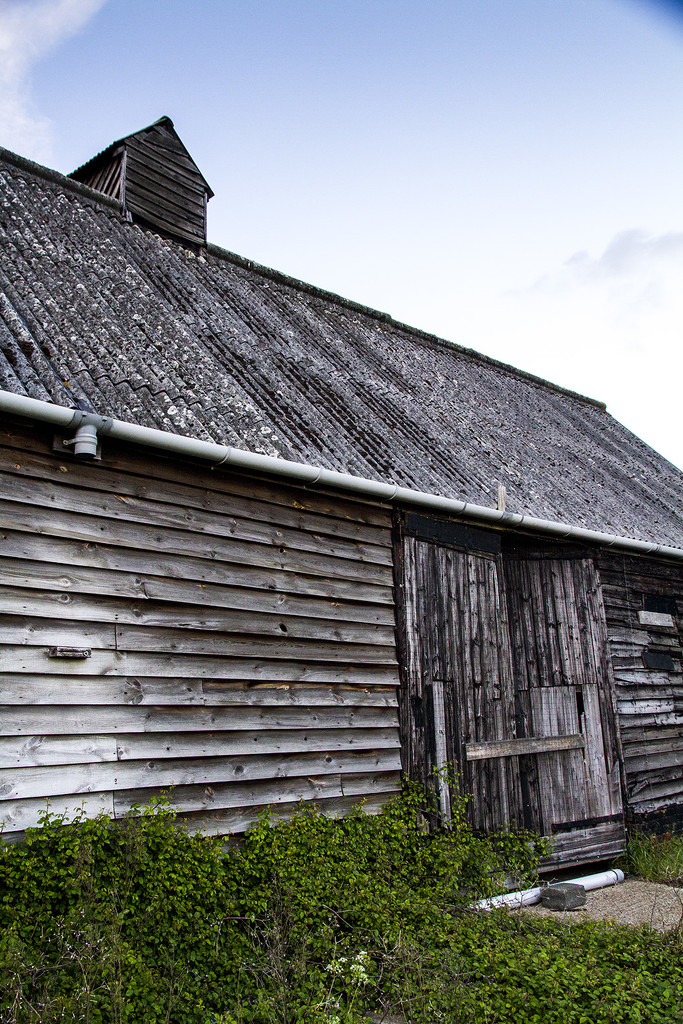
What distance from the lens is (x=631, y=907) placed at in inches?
243

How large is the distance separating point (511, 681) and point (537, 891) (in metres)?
1.79

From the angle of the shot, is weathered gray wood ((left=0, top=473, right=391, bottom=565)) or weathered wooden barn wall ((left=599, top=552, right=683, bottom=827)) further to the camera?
weathered wooden barn wall ((left=599, top=552, right=683, bottom=827))

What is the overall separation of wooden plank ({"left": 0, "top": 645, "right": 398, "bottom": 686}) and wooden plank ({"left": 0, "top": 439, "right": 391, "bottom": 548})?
40.3 inches

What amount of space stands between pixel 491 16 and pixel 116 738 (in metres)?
4.12

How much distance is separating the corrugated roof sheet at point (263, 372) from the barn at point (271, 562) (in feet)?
0.12

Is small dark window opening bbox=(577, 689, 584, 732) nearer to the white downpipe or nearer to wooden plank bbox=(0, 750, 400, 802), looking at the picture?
the white downpipe

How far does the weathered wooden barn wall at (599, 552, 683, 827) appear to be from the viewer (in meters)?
8.30

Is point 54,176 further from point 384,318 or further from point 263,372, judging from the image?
point 384,318

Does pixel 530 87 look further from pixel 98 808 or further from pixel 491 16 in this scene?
pixel 98 808

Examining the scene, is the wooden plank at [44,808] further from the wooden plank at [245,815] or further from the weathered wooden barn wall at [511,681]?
the weathered wooden barn wall at [511,681]

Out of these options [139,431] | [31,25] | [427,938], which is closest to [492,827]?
[427,938]

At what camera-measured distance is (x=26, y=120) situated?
7520 millimetres

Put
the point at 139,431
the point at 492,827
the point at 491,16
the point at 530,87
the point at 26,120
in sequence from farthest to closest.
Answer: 1. the point at 26,120
2. the point at 492,827
3. the point at 139,431
4. the point at 530,87
5. the point at 491,16

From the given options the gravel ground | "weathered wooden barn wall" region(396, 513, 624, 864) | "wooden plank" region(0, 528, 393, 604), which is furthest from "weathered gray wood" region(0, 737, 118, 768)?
the gravel ground
